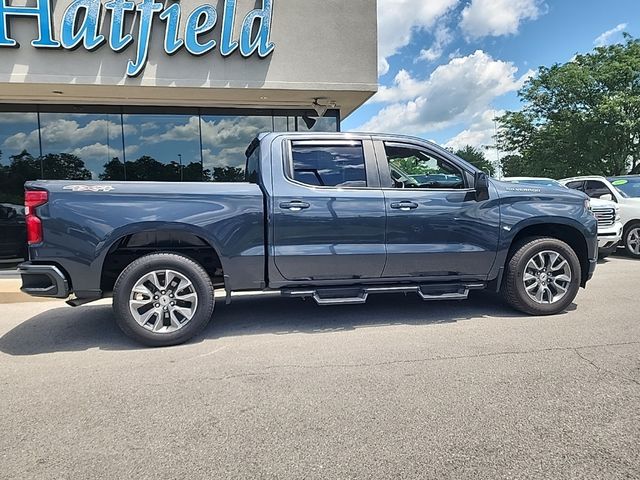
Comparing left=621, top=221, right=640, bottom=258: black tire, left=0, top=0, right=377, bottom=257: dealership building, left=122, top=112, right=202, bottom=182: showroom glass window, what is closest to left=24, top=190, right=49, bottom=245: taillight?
left=0, top=0, right=377, bottom=257: dealership building

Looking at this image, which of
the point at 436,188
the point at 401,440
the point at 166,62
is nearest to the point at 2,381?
the point at 401,440

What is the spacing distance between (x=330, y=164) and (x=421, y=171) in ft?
3.86

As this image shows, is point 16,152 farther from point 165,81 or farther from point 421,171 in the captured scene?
point 421,171

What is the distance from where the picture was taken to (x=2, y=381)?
12.3ft

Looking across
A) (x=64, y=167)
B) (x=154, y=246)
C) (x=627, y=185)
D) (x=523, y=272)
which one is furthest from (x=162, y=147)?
(x=627, y=185)

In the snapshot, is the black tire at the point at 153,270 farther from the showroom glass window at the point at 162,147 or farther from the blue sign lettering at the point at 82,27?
the showroom glass window at the point at 162,147

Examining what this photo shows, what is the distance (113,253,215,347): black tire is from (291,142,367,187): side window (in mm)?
1514

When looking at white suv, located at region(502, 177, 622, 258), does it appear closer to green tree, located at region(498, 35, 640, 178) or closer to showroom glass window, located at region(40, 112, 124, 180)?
showroom glass window, located at region(40, 112, 124, 180)

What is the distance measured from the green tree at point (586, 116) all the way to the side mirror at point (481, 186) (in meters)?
19.5

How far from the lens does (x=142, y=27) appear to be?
877 centimetres

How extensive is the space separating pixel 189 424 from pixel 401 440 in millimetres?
1378

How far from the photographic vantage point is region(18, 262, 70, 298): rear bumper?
13.8 feet

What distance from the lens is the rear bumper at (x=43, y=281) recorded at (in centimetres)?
421

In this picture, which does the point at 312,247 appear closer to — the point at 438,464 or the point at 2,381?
the point at 438,464
